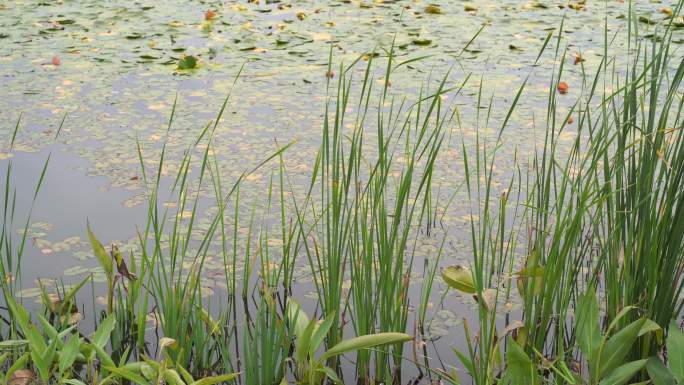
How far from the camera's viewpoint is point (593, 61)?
162 inches

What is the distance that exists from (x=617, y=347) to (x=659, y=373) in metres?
0.11

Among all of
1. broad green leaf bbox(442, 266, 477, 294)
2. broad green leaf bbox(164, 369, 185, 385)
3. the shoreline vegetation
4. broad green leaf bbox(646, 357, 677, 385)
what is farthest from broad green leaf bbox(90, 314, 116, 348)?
broad green leaf bbox(646, 357, 677, 385)

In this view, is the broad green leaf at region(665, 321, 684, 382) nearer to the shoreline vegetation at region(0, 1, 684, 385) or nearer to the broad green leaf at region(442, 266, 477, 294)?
the shoreline vegetation at region(0, 1, 684, 385)

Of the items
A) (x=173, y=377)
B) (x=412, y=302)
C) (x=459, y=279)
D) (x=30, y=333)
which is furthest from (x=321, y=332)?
(x=412, y=302)

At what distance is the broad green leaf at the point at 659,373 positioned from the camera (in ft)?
4.92

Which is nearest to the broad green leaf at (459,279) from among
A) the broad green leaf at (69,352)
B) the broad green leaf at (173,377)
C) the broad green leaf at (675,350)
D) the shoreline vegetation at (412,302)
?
the shoreline vegetation at (412,302)

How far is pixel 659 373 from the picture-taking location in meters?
1.51

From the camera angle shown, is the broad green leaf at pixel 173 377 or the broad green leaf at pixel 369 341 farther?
the broad green leaf at pixel 369 341

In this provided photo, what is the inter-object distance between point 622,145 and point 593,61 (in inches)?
108

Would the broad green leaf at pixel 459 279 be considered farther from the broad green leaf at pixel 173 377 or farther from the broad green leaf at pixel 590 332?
the broad green leaf at pixel 173 377

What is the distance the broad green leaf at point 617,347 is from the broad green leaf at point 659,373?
8cm

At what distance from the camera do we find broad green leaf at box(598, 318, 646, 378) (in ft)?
4.75

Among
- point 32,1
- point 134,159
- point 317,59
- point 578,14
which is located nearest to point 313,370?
point 134,159

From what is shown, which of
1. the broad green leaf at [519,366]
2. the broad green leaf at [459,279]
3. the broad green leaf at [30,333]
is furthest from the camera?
the broad green leaf at [459,279]
